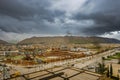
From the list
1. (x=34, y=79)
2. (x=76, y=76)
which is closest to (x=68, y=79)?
(x=76, y=76)

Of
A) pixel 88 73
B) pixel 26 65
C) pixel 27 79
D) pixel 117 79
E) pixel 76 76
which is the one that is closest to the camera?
pixel 27 79

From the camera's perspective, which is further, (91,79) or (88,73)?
(88,73)

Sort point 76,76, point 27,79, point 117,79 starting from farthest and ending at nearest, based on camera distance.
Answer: point 117,79 → point 76,76 → point 27,79

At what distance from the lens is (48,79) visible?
59.5 feet

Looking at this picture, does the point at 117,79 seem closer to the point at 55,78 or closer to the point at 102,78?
the point at 102,78

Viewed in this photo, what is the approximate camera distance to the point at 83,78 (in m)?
18.7

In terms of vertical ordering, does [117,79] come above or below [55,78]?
below

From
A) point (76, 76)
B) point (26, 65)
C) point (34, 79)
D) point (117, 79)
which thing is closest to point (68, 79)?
point (76, 76)

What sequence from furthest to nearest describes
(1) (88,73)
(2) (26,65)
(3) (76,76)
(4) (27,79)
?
1. (2) (26,65)
2. (1) (88,73)
3. (3) (76,76)
4. (4) (27,79)

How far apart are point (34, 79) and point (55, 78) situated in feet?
9.95

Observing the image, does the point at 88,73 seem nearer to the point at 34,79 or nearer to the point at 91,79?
the point at 91,79

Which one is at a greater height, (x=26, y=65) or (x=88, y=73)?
(x=88, y=73)

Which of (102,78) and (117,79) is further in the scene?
(117,79)

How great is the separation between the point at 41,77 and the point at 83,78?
6289 mm
